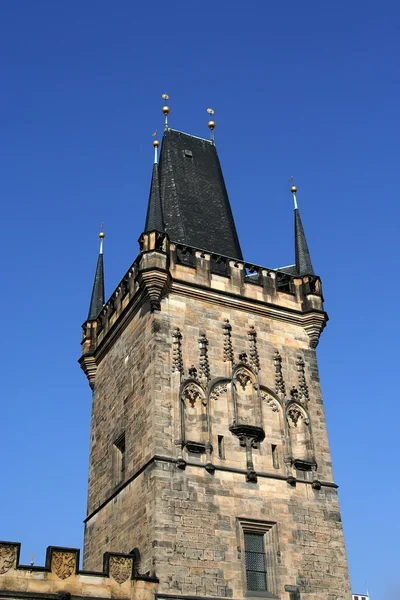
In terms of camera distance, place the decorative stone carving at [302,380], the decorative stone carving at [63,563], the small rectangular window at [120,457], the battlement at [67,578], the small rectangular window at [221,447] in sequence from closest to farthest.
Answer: the battlement at [67,578] → the decorative stone carving at [63,563] → the small rectangular window at [221,447] → the small rectangular window at [120,457] → the decorative stone carving at [302,380]

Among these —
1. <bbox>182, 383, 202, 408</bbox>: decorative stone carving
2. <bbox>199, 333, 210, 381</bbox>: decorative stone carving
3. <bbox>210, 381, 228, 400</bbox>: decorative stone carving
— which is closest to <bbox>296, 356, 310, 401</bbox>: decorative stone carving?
<bbox>210, 381, 228, 400</bbox>: decorative stone carving

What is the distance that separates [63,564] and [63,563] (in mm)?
20

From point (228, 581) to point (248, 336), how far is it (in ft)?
18.8

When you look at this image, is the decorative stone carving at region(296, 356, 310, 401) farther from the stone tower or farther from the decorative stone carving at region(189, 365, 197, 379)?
the decorative stone carving at region(189, 365, 197, 379)

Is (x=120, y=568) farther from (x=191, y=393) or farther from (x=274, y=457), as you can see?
(x=274, y=457)

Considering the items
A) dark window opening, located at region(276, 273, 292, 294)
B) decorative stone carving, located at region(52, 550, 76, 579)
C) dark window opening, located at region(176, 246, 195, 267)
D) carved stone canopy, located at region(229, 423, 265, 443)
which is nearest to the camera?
decorative stone carving, located at region(52, 550, 76, 579)

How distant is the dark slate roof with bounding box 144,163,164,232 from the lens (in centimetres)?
1806

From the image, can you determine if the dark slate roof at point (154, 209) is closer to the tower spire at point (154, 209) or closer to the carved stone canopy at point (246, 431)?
Result: the tower spire at point (154, 209)

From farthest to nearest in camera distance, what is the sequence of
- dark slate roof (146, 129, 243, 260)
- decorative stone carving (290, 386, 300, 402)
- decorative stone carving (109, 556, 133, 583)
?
dark slate roof (146, 129, 243, 260)
decorative stone carving (290, 386, 300, 402)
decorative stone carving (109, 556, 133, 583)

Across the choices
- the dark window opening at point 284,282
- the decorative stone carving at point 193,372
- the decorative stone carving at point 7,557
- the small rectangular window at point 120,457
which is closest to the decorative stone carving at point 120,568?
the decorative stone carving at point 7,557

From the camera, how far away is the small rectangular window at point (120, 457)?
17172 millimetres

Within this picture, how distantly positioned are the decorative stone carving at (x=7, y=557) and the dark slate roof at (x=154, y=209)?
26.0 feet

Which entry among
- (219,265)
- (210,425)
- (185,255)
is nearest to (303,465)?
(210,425)

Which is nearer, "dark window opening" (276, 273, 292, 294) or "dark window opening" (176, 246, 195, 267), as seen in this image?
"dark window opening" (176, 246, 195, 267)
